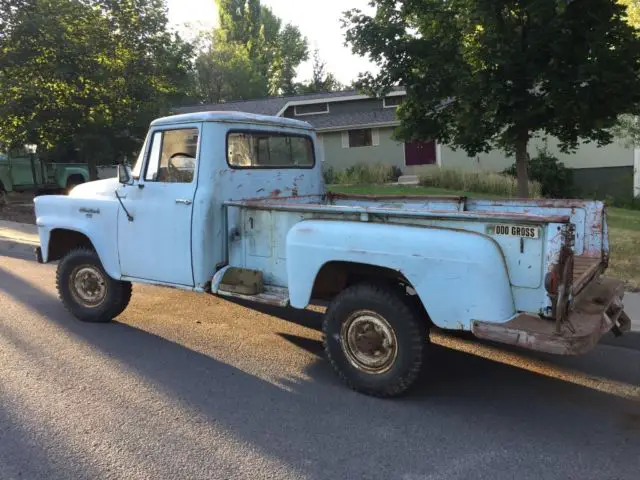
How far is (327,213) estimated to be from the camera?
13.6ft

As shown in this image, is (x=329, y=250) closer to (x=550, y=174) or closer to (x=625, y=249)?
(x=625, y=249)

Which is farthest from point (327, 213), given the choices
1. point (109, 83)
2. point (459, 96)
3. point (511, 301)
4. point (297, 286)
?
point (109, 83)

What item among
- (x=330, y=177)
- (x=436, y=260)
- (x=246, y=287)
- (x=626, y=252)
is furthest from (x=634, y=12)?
(x=246, y=287)

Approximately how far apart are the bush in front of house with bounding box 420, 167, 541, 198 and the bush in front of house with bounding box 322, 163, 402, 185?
235 centimetres

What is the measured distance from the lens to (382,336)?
12.9ft

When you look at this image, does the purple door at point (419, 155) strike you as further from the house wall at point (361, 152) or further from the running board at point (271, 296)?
the running board at point (271, 296)

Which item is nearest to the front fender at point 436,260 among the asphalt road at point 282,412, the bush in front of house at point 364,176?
the asphalt road at point 282,412

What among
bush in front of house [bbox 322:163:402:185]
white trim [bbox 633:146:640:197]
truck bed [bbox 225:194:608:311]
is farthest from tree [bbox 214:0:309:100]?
truck bed [bbox 225:194:608:311]

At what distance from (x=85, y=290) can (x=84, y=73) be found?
34.2 feet

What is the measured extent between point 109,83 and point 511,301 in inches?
551

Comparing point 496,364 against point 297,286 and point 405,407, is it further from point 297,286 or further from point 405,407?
point 297,286

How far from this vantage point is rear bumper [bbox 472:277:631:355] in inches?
126

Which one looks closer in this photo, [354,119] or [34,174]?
[34,174]

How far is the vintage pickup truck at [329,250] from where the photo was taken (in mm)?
3395
